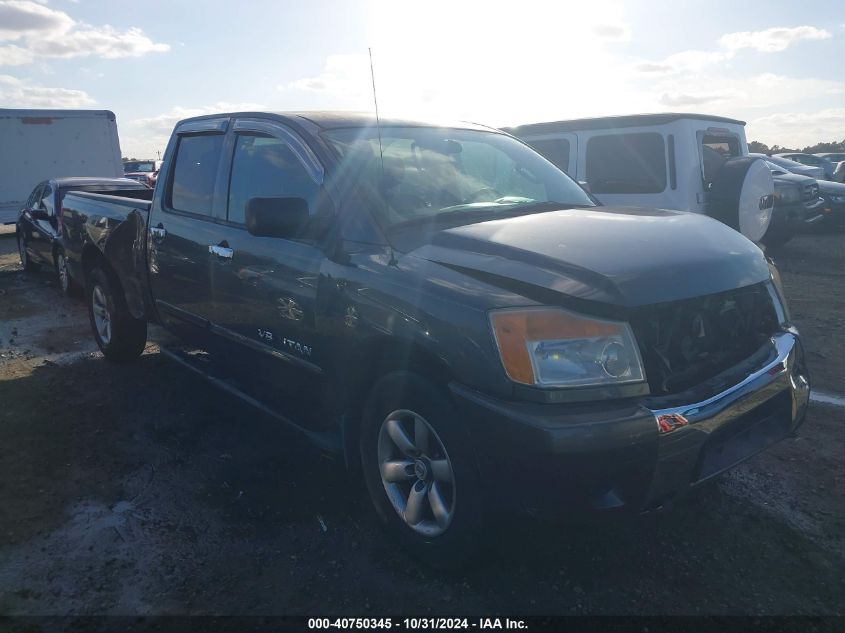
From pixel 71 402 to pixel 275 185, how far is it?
2.56 m

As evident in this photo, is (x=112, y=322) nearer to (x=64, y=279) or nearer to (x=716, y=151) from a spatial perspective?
(x=64, y=279)

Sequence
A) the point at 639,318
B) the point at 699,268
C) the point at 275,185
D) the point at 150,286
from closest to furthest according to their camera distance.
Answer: the point at 639,318
the point at 699,268
the point at 275,185
the point at 150,286

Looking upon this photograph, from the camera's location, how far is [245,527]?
3309 millimetres

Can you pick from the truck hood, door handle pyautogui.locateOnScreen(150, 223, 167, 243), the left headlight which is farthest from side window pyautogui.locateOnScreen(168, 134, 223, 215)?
the left headlight

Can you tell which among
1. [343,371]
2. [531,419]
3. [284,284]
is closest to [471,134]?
[284,284]

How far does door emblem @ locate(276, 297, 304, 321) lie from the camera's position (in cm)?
337

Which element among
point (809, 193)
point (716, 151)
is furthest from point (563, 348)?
point (809, 193)

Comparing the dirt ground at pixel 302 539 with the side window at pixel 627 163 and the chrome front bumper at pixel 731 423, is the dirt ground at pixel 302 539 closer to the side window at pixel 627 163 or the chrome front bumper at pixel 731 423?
the chrome front bumper at pixel 731 423

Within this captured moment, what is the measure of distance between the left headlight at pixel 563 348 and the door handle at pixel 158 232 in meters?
2.98

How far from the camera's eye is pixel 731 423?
104 inches

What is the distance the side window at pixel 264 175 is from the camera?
3.55m

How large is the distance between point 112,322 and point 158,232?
53.7 inches

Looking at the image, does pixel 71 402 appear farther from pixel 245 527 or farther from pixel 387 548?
pixel 387 548

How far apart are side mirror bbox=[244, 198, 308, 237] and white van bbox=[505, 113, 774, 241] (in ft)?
16.4
